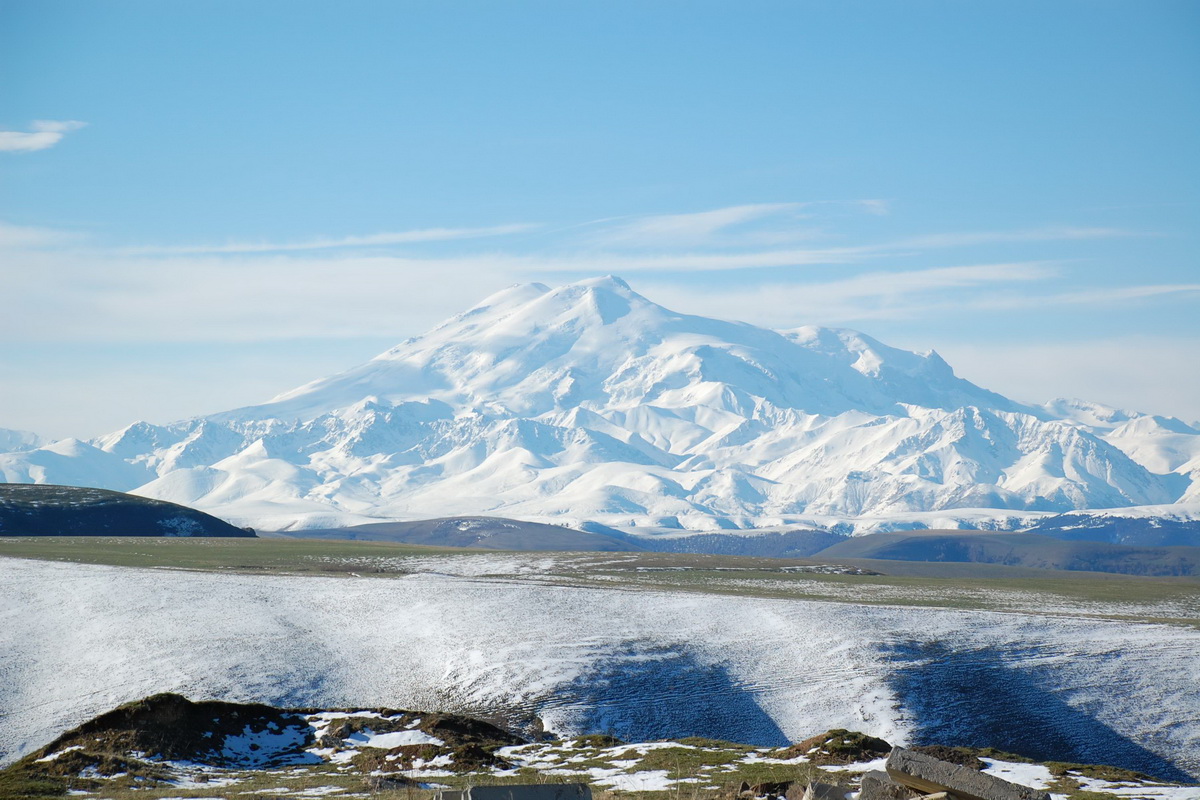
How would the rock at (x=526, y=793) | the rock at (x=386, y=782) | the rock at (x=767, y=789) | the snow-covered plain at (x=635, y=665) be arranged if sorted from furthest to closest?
the snow-covered plain at (x=635, y=665), the rock at (x=386, y=782), the rock at (x=767, y=789), the rock at (x=526, y=793)

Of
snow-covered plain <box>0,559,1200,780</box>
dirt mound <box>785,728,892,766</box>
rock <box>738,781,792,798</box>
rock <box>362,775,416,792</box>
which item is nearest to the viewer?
rock <box>738,781,792,798</box>

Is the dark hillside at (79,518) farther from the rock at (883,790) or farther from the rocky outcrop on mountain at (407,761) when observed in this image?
the rock at (883,790)

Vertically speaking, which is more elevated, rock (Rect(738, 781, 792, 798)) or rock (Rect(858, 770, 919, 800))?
rock (Rect(858, 770, 919, 800))

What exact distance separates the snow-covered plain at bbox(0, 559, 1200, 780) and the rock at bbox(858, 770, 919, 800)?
25499 mm

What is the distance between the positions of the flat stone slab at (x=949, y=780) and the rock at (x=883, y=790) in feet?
0.79

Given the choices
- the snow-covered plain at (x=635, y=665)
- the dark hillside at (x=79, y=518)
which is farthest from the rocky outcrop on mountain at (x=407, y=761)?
the dark hillside at (x=79, y=518)

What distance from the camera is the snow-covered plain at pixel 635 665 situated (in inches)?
2074

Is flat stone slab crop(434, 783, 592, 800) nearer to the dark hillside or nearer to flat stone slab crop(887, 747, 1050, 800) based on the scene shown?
flat stone slab crop(887, 747, 1050, 800)

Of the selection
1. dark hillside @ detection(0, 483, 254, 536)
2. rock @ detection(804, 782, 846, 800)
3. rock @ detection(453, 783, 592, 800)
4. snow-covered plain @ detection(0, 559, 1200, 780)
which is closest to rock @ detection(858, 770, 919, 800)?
rock @ detection(804, 782, 846, 800)

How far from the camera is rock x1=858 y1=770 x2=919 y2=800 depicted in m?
25.9

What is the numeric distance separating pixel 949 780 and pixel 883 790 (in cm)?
144

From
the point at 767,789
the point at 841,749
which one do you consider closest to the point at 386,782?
the point at 767,789

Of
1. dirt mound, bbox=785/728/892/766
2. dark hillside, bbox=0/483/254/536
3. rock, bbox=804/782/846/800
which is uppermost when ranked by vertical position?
dark hillside, bbox=0/483/254/536

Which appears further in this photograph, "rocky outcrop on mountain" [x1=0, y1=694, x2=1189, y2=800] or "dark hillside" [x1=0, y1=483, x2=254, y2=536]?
"dark hillside" [x1=0, y1=483, x2=254, y2=536]
